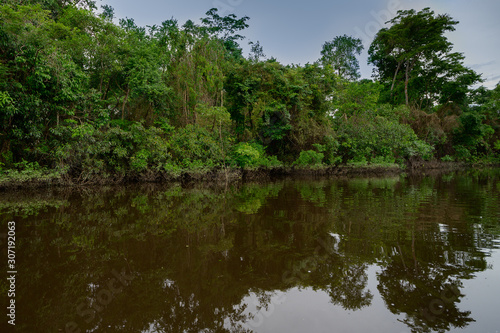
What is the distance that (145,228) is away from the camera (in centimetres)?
534

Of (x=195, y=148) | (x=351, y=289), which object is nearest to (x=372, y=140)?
(x=195, y=148)

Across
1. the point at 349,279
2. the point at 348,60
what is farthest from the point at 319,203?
the point at 348,60

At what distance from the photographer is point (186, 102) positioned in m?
18.0

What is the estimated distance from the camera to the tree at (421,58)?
2695 cm

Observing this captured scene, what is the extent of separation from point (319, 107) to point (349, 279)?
58.1 feet

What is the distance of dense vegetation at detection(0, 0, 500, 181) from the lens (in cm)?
1063

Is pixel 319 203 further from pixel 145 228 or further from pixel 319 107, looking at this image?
pixel 319 107

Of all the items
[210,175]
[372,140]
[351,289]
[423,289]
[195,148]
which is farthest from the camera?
[372,140]

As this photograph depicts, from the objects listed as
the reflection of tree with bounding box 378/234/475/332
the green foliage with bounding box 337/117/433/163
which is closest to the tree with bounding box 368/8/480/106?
the green foliage with bounding box 337/117/433/163

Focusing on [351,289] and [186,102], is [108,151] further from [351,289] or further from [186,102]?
[351,289]

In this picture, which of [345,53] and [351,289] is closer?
[351,289]

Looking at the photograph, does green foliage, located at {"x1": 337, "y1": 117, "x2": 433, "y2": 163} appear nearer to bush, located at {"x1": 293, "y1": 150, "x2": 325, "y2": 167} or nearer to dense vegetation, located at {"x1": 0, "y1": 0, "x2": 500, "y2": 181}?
dense vegetation, located at {"x1": 0, "y1": 0, "x2": 500, "y2": 181}

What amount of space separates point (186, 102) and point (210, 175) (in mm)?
5514

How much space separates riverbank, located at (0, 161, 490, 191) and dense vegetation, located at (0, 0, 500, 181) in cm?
21
